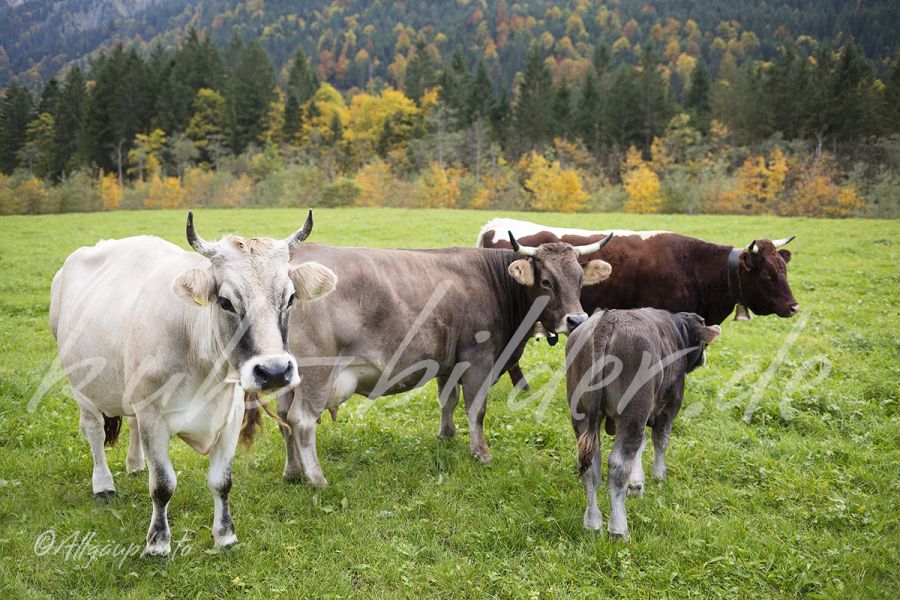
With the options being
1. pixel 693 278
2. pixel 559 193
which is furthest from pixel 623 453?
pixel 559 193

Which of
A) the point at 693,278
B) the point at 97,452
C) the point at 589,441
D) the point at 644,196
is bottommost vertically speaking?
the point at 644,196

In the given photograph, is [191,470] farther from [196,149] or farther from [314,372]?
[196,149]

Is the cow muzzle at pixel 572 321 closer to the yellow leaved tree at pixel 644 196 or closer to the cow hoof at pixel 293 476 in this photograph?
the cow hoof at pixel 293 476

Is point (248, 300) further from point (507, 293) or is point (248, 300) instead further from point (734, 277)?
point (734, 277)

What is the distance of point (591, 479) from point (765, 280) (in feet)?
14.9

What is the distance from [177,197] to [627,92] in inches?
1944

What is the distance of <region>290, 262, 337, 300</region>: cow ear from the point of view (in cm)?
447

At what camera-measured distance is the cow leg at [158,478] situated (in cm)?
434

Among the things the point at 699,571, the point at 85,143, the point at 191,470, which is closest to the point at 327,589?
the point at 191,470

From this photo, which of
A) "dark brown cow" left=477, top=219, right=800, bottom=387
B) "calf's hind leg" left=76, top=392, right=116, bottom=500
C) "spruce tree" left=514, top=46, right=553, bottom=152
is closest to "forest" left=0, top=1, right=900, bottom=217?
"spruce tree" left=514, top=46, right=553, bottom=152

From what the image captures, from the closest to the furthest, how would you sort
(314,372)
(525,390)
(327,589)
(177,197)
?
(327,589) < (314,372) < (525,390) < (177,197)

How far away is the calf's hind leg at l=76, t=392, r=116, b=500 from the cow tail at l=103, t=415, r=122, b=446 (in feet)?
0.88

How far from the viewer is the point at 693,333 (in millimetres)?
5688

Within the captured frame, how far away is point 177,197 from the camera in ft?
156
